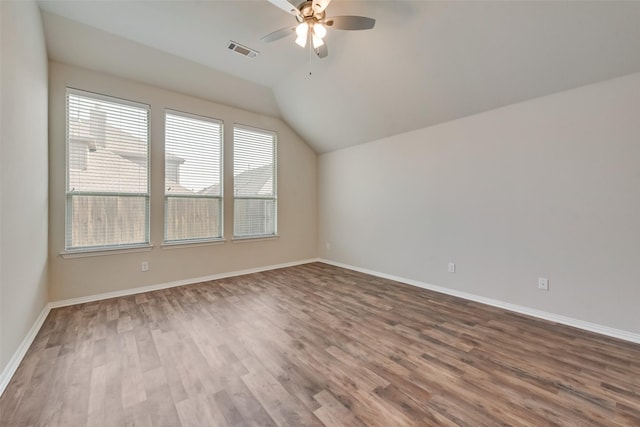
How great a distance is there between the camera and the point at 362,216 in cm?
490

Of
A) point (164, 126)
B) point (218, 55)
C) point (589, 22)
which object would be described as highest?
point (218, 55)

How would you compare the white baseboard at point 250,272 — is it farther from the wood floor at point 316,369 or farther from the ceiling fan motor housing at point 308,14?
the ceiling fan motor housing at point 308,14

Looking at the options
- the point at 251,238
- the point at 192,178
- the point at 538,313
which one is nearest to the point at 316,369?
the point at 538,313

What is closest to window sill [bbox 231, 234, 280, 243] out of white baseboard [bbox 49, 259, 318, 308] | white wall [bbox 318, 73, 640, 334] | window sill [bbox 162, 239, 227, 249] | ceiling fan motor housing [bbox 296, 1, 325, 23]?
window sill [bbox 162, 239, 227, 249]

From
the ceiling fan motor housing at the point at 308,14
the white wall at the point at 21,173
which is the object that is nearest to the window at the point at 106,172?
→ the white wall at the point at 21,173

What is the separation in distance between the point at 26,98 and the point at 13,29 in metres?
0.54

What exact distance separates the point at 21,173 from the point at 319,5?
2.84m

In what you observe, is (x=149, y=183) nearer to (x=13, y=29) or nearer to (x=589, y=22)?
(x=13, y=29)

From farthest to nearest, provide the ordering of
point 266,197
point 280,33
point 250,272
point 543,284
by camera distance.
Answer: point 266,197
point 250,272
point 543,284
point 280,33

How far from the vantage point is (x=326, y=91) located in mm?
4059

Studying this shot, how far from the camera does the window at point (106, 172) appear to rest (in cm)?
328

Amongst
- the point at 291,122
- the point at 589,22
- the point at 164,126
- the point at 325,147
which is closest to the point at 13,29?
the point at 164,126

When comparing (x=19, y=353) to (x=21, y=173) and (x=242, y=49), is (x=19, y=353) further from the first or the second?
(x=242, y=49)

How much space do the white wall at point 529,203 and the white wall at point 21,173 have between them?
4.25 metres
